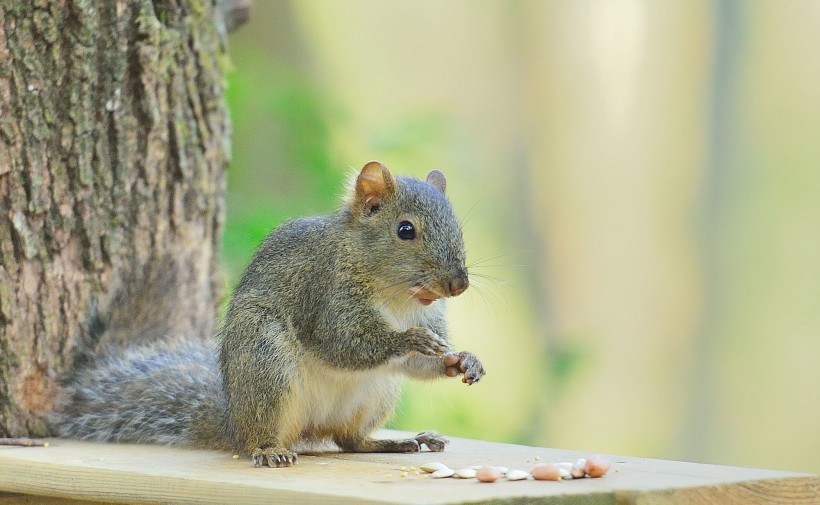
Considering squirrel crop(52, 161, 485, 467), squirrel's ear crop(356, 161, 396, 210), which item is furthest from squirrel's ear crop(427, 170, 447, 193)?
squirrel's ear crop(356, 161, 396, 210)

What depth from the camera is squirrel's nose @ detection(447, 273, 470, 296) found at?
7.84 ft

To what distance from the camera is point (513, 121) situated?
6141mm

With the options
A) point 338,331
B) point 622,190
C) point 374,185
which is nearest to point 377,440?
point 338,331

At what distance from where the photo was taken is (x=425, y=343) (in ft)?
7.91

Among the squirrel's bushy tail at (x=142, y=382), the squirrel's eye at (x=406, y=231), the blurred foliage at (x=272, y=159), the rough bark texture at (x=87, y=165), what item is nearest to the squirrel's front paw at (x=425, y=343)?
the squirrel's eye at (x=406, y=231)

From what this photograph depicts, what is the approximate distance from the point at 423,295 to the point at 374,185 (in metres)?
0.31

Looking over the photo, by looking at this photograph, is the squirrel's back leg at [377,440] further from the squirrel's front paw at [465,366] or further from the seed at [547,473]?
the seed at [547,473]

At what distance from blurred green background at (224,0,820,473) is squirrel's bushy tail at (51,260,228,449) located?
248cm

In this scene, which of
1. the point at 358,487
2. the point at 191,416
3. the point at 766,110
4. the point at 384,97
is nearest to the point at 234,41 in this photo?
the point at 384,97

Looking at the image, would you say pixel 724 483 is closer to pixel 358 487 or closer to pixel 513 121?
pixel 358 487

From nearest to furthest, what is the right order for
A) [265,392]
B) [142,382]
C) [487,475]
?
[487,475] < [265,392] < [142,382]

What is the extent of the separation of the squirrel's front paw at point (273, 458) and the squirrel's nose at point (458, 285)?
0.51 meters

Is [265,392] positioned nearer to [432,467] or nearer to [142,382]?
[432,467]

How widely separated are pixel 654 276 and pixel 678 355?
Result: 0.46 meters
